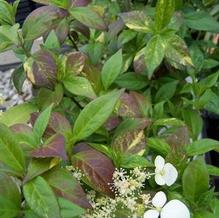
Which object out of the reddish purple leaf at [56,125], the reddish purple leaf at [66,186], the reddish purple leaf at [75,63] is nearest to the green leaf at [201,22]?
the reddish purple leaf at [75,63]

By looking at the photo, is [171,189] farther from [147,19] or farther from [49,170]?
[147,19]

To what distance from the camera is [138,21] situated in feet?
3.10

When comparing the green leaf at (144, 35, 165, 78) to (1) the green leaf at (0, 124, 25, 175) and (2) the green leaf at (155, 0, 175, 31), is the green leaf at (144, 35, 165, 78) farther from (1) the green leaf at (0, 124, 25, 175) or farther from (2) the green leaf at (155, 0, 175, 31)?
(1) the green leaf at (0, 124, 25, 175)

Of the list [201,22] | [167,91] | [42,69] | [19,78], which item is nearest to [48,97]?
[42,69]

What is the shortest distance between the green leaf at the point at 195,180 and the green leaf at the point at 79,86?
226 millimetres

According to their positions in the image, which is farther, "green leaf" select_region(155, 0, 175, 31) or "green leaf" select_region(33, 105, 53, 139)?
"green leaf" select_region(155, 0, 175, 31)

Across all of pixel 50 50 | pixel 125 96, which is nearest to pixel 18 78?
pixel 50 50

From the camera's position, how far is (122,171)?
2.32ft

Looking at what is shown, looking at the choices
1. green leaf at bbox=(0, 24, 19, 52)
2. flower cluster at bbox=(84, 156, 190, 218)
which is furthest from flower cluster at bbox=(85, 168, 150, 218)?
green leaf at bbox=(0, 24, 19, 52)

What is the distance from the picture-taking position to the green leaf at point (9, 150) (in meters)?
0.65

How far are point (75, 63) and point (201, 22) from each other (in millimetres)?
340

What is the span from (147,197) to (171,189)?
68 mm

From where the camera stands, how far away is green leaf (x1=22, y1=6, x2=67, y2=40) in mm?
904

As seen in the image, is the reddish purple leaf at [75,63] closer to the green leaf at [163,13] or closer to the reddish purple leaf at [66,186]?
the green leaf at [163,13]
